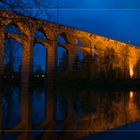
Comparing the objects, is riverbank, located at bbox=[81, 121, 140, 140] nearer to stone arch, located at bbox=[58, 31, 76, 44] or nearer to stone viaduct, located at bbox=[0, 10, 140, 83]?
stone viaduct, located at bbox=[0, 10, 140, 83]

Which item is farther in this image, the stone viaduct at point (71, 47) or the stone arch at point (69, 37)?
the stone arch at point (69, 37)

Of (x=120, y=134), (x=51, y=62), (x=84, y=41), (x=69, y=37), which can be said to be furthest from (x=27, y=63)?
(x=120, y=134)

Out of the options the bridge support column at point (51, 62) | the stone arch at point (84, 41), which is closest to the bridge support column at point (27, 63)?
the bridge support column at point (51, 62)

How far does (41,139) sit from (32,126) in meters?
1.37

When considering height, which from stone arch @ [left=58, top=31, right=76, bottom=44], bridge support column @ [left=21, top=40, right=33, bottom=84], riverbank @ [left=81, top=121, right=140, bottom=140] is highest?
stone arch @ [left=58, top=31, right=76, bottom=44]

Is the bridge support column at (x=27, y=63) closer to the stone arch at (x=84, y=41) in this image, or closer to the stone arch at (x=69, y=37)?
the stone arch at (x=69, y=37)

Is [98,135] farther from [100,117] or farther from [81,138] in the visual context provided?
[100,117]

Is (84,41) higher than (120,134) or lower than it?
higher

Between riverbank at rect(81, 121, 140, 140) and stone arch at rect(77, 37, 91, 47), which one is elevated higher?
stone arch at rect(77, 37, 91, 47)

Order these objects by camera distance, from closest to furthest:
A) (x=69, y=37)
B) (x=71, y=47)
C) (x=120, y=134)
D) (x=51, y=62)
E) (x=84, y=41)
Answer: (x=120, y=134), (x=51, y=62), (x=69, y=37), (x=71, y=47), (x=84, y=41)

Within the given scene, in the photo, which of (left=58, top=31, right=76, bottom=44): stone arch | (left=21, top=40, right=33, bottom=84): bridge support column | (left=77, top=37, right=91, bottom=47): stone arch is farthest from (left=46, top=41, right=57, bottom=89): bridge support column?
(left=77, top=37, right=91, bottom=47): stone arch

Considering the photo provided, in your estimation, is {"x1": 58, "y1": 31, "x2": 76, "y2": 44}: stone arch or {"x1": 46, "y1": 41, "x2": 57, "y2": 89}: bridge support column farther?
{"x1": 58, "y1": 31, "x2": 76, "y2": 44}: stone arch

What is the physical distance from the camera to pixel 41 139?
475cm

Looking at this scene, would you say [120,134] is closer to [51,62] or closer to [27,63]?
[27,63]
